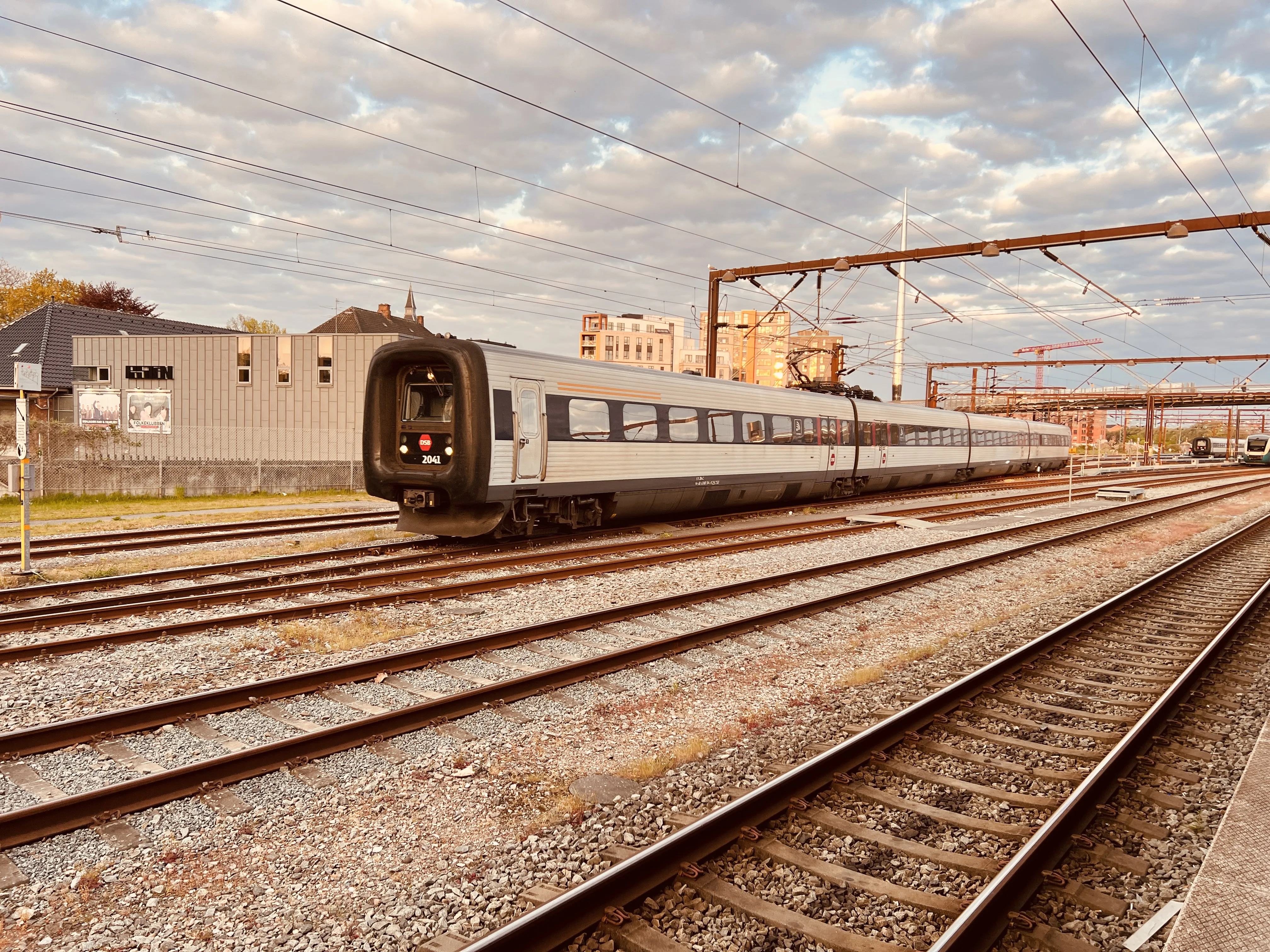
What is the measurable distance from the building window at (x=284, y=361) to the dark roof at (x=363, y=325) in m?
11.8

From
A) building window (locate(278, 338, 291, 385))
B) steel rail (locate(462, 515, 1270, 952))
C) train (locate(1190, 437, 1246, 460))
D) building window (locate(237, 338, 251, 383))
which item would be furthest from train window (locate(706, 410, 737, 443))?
train (locate(1190, 437, 1246, 460))

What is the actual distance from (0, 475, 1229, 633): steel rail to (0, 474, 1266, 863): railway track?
3.33 m

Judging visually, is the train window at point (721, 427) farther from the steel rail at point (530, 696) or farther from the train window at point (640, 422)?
the steel rail at point (530, 696)

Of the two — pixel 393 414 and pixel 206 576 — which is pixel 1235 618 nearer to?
pixel 393 414

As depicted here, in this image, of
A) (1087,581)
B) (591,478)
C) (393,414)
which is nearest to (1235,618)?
(1087,581)

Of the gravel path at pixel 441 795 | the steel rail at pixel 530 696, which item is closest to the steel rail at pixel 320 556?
the gravel path at pixel 441 795

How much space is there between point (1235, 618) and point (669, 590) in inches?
259

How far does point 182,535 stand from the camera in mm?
14555

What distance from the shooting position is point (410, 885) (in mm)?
3631

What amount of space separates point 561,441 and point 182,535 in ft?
25.6

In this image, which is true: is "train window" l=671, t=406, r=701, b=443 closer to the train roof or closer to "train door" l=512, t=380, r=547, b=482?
the train roof

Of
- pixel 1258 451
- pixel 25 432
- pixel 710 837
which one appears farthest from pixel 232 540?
pixel 1258 451

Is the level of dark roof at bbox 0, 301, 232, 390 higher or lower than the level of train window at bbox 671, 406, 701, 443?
higher

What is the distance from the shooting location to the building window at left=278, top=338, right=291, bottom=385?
28859 millimetres
